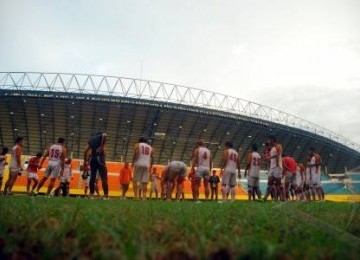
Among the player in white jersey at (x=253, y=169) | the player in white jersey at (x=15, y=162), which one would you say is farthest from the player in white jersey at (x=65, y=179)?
the player in white jersey at (x=253, y=169)

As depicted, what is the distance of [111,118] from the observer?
46.3 metres

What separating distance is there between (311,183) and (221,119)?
32.2 m

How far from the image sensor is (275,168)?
1233 cm

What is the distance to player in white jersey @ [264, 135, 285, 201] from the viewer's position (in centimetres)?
1221

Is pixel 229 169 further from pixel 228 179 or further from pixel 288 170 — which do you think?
pixel 288 170

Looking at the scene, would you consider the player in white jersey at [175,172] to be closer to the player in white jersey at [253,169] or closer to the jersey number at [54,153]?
the player in white jersey at [253,169]

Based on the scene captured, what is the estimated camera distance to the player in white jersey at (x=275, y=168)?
1221 centimetres

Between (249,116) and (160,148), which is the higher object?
(249,116)

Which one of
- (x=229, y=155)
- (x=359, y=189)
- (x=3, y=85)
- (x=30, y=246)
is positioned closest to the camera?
(x=30, y=246)

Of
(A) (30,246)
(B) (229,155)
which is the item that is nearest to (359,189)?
(A) (30,246)

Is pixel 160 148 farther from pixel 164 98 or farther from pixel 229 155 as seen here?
pixel 229 155

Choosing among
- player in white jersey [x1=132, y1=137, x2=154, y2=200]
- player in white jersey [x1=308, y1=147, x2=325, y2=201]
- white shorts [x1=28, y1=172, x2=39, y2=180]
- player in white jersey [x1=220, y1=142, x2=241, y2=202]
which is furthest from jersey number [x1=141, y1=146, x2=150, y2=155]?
player in white jersey [x1=308, y1=147, x2=325, y2=201]

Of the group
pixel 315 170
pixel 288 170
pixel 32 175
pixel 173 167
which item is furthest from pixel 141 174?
pixel 315 170

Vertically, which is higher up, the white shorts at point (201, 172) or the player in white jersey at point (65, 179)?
the white shorts at point (201, 172)
